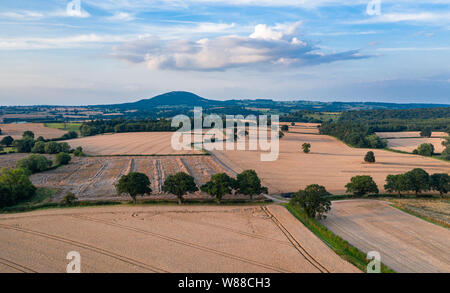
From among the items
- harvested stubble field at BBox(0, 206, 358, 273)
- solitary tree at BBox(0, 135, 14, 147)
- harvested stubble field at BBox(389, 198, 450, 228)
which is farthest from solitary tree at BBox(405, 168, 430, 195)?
solitary tree at BBox(0, 135, 14, 147)

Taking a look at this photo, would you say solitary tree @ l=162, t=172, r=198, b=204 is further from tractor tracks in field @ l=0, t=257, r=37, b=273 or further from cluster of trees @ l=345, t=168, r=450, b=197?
cluster of trees @ l=345, t=168, r=450, b=197

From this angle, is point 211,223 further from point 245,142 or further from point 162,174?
point 245,142

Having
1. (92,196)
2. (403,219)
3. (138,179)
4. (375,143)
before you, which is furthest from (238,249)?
(375,143)

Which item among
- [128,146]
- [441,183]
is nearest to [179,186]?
[441,183]

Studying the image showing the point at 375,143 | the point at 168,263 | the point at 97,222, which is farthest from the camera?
the point at 375,143

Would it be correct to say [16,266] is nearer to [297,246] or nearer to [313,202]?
[297,246]

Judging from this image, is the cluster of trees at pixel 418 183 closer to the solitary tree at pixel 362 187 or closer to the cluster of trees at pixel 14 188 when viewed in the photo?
the solitary tree at pixel 362 187
